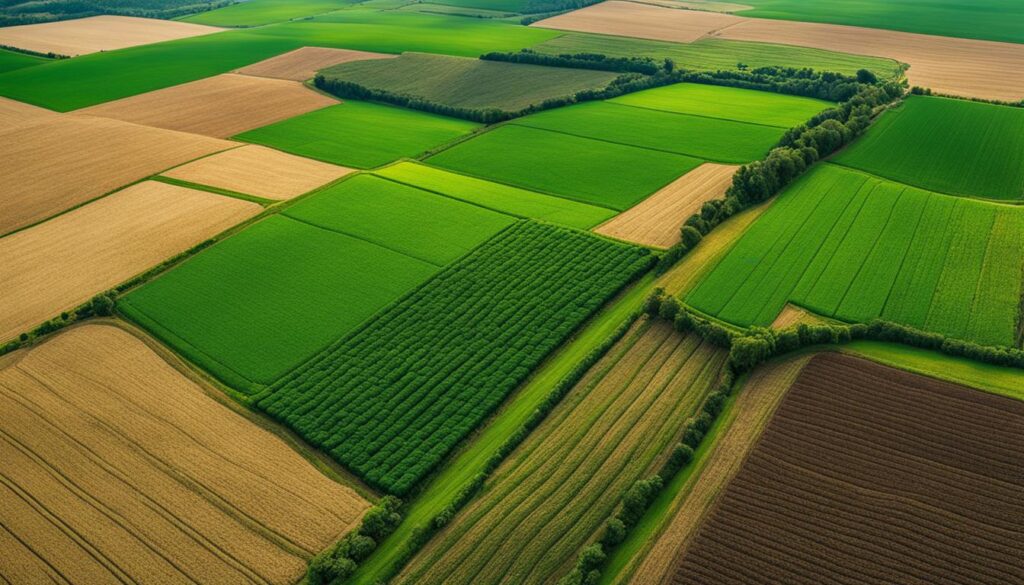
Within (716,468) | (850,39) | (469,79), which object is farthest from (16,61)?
(850,39)

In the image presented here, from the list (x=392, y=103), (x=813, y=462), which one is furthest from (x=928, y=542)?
(x=392, y=103)

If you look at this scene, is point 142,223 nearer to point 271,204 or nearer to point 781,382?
point 271,204

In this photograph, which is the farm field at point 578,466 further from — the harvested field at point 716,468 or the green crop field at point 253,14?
→ the green crop field at point 253,14

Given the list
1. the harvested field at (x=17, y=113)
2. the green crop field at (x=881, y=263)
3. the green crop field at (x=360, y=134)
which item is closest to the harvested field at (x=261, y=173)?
the green crop field at (x=360, y=134)

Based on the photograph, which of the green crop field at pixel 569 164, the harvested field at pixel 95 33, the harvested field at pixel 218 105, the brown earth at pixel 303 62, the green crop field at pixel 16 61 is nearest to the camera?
the green crop field at pixel 569 164

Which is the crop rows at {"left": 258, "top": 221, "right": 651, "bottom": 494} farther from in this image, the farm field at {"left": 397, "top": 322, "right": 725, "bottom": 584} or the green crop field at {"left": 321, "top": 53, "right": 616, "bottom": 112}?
the green crop field at {"left": 321, "top": 53, "right": 616, "bottom": 112}
